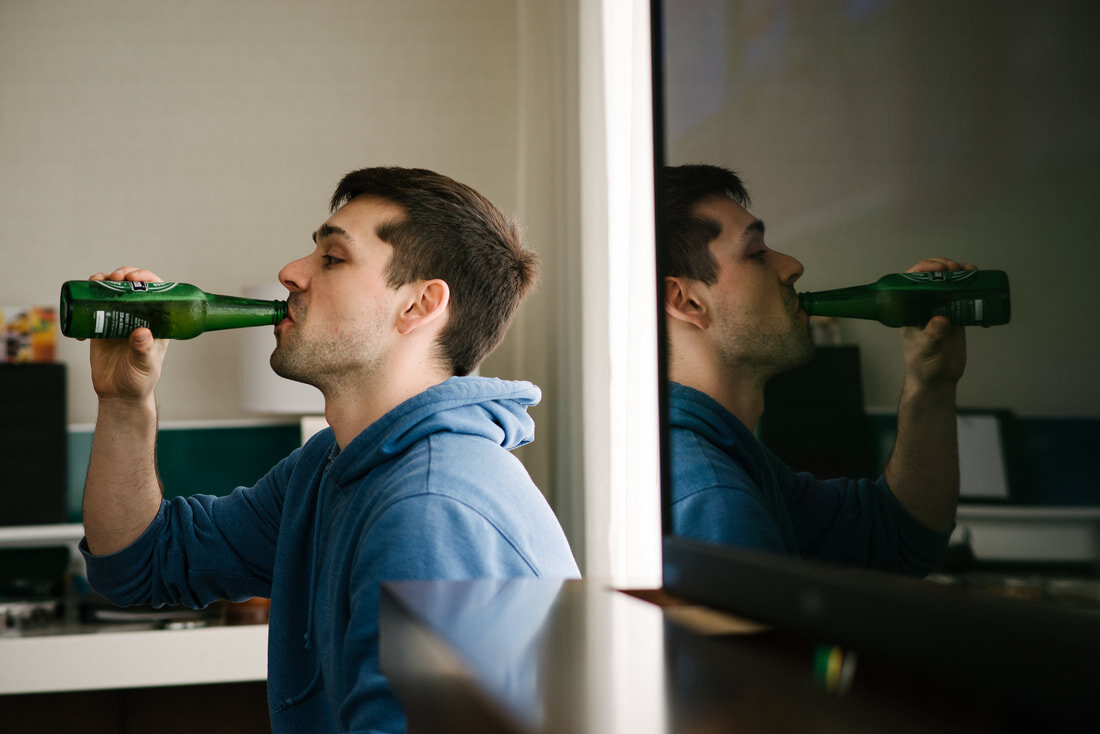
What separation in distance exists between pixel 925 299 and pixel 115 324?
115 cm

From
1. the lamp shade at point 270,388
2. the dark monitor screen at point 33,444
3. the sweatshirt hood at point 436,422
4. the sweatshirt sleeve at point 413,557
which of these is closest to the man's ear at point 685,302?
the sweatshirt sleeve at point 413,557

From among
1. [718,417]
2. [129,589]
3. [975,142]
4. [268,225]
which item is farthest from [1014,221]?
[268,225]

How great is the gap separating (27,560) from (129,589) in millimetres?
1922

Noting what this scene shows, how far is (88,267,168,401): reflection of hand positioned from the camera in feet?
4.04

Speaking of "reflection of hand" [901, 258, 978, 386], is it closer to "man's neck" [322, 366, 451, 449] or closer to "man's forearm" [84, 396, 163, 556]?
"man's neck" [322, 366, 451, 449]

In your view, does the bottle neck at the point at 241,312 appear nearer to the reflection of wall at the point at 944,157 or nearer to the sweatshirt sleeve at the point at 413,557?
the sweatshirt sleeve at the point at 413,557

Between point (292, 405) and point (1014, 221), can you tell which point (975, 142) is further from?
point (292, 405)

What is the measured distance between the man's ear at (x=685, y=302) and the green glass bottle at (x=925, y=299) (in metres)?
0.13

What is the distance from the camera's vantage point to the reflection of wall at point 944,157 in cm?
29

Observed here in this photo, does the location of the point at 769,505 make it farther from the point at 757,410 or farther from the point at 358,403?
the point at 358,403

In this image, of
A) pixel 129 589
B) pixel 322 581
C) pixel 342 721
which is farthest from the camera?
pixel 129 589

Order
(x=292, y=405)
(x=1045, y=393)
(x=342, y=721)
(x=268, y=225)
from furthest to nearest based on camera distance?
(x=268, y=225) < (x=292, y=405) < (x=342, y=721) < (x=1045, y=393)

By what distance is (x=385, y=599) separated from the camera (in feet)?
1.84

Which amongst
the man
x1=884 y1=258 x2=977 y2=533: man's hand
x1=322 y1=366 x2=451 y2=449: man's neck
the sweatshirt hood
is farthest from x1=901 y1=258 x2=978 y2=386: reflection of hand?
x1=322 y1=366 x2=451 y2=449: man's neck
